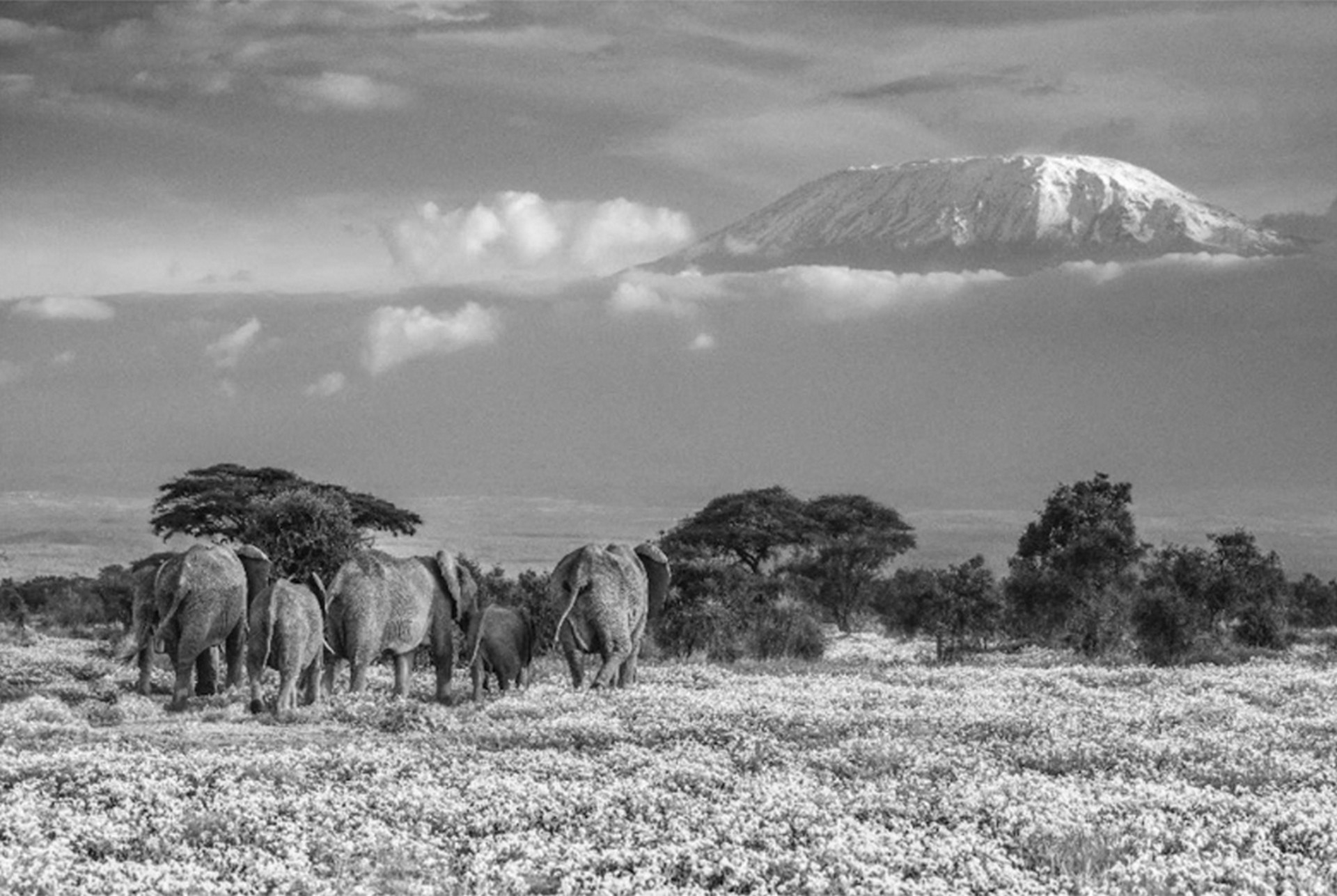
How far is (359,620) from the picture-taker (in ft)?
97.1

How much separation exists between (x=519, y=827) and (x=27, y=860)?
430cm

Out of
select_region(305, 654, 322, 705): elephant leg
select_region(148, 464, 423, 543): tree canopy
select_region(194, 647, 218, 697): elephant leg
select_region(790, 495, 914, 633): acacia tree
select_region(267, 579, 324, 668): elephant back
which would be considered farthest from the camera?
select_region(790, 495, 914, 633): acacia tree

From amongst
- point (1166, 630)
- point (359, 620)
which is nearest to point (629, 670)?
point (359, 620)

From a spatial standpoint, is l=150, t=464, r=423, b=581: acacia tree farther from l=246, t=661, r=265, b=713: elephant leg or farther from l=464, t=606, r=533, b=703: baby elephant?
l=246, t=661, r=265, b=713: elephant leg

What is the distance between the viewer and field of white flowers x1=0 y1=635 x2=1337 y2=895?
46.1 ft

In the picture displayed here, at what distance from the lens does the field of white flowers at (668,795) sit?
14.1 m

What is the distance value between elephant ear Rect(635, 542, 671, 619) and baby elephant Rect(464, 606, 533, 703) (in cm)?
303

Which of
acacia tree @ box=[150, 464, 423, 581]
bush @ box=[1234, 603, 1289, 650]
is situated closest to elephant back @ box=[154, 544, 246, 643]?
acacia tree @ box=[150, 464, 423, 581]

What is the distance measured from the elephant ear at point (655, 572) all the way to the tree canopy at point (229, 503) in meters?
25.8

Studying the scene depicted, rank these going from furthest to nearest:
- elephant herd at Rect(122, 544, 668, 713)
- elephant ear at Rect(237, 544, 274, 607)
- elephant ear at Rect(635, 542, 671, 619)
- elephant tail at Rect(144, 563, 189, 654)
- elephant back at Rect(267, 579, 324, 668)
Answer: elephant ear at Rect(635, 542, 671, 619) → elephant ear at Rect(237, 544, 274, 607) → elephant tail at Rect(144, 563, 189, 654) → elephant herd at Rect(122, 544, 668, 713) → elephant back at Rect(267, 579, 324, 668)

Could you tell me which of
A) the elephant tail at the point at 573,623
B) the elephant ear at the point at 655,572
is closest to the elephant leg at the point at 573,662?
the elephant tail at the point at 573,623

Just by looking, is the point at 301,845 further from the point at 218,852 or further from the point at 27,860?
the point at 27,860

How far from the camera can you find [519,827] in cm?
1603

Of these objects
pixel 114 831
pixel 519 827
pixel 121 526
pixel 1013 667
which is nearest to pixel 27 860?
pixel 114 831
